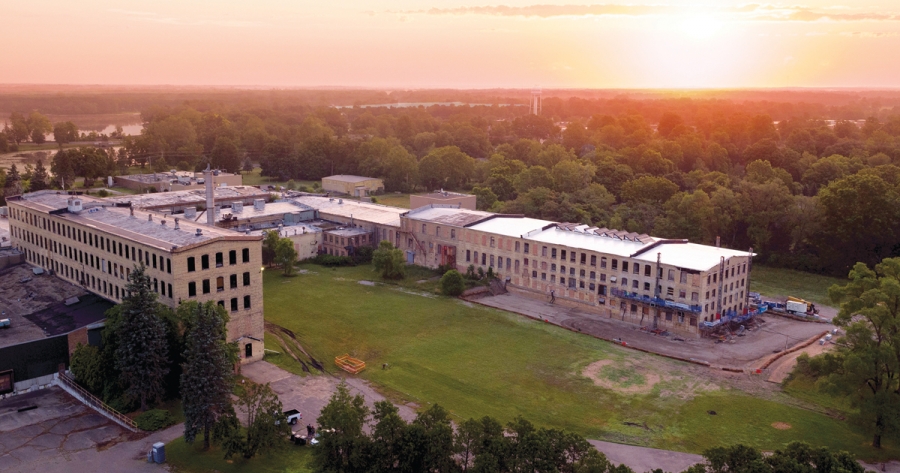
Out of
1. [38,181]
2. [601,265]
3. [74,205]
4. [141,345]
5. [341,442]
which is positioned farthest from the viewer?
[38,181]

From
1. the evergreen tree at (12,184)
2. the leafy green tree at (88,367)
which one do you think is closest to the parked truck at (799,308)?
the leafy green tree at (88,367)

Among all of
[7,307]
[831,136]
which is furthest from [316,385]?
[831,136]

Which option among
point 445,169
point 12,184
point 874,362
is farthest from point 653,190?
point 12,184

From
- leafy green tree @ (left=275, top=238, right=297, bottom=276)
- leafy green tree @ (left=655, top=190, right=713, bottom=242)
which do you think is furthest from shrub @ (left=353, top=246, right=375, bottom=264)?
leafy green tree @ (left=655, top=190, right=713, bottom=242)

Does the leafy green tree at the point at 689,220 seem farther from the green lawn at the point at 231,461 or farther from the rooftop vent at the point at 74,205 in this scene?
the rooftop vent at the point at 74,205

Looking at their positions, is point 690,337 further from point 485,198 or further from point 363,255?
point 485,198

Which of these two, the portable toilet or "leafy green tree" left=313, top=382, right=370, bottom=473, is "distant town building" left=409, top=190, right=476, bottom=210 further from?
"leafy green tree" left=313, top=382, right=370, bottom=473

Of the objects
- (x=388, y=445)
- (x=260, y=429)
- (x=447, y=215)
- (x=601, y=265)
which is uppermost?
(x=447, y=215)
